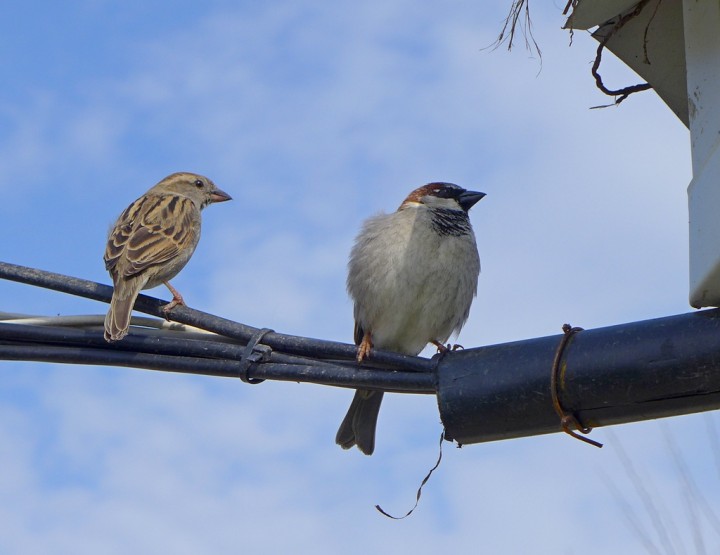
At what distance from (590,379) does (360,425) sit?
7.02 ft

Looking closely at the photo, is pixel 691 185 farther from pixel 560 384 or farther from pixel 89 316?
pixel 89 316

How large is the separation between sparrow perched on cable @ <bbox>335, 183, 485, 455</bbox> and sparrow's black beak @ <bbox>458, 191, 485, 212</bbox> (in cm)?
30

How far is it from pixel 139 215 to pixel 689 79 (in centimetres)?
260

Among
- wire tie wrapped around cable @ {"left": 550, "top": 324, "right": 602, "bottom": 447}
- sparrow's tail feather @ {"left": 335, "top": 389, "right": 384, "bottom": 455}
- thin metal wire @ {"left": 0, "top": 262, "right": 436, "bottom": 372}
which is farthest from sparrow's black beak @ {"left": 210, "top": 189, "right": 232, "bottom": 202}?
wire tie wrapped around cable @ {"left": 550, "top": 324, "right": 602, "bottom": 447}

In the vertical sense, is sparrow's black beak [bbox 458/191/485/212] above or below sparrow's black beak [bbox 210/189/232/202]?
below

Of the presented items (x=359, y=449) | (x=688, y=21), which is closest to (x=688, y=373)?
(x=688, y=21)

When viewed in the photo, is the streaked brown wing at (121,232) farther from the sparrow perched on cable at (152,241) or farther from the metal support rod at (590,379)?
the metal support rod at (590,379)

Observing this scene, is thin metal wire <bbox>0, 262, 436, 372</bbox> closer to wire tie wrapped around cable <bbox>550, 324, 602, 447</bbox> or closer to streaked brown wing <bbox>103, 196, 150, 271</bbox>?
wire tie wrapped around cable <bbox>550, 324, 602, 447</bbox>

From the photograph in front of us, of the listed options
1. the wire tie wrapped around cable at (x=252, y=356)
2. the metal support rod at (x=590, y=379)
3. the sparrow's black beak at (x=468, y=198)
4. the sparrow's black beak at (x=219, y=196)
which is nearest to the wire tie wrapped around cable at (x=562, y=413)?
the metal support rod at (x=590, y=379)

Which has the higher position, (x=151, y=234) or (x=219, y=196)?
(x=219, y=196)

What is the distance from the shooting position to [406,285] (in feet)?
13.6

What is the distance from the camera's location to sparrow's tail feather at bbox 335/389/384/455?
13.8 ft

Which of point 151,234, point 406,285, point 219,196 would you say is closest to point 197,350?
point 406,285

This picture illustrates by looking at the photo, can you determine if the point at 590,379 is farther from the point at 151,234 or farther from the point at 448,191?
the point at 448,191
